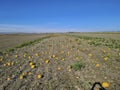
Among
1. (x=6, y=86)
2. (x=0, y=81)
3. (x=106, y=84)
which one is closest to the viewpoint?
(x=106, y=84)

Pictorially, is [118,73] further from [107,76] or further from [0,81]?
[0,81]

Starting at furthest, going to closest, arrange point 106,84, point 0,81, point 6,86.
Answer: point 0,81
point 6,86
point 106,84

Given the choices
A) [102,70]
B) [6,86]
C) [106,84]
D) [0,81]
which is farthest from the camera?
[102,70]

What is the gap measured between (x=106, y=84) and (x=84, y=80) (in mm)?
742

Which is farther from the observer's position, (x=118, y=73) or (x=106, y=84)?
(x=118, y=73)

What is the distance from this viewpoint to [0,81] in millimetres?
4059

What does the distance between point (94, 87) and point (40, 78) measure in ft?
6.28

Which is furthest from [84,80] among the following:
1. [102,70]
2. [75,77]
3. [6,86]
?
[6,86]

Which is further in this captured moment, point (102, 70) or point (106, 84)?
point (102, 70)

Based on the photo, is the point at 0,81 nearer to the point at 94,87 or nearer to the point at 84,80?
the point at 84,80

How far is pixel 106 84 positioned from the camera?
11.2 feet

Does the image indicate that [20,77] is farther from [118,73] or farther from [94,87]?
[118,73]

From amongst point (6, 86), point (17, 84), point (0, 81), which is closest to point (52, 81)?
point (17, 84)

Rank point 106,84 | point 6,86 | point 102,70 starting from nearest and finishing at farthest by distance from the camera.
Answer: point 106,84, point 6,86, point 102,70
